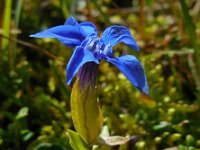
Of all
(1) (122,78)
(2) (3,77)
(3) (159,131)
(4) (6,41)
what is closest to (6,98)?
(2) (3,77)

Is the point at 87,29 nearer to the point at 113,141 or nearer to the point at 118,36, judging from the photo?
the point at 118,36

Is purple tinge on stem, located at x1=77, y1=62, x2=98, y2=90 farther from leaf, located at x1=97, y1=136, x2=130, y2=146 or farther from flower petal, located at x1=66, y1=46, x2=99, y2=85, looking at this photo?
leaf, located at x1=97, y1=136, x2=130, y2=146

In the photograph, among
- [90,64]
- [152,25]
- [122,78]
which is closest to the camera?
[90,64]

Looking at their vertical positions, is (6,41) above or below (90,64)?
above

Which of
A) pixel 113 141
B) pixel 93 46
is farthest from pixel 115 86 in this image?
pixel 93 46

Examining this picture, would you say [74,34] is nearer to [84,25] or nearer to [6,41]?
[84,25]

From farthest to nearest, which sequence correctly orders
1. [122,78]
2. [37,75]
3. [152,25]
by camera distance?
[152,25], [37,75], [122,78]

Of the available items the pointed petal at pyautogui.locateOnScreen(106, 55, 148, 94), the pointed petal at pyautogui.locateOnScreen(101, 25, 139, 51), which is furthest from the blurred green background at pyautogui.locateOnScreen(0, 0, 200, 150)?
the pointed petal at pyautogui.locateOnScreen(106, 55, 148, 94)
